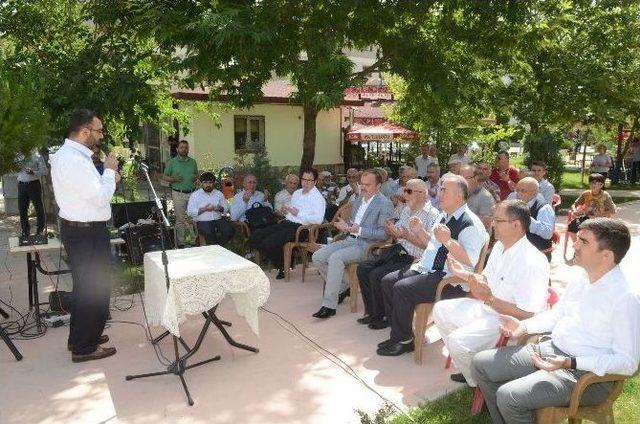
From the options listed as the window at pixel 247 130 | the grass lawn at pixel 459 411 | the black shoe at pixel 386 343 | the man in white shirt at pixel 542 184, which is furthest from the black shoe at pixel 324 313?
the window at pixel 247 130

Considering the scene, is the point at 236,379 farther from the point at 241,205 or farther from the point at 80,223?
the point at 241,205

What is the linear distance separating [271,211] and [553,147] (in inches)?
347

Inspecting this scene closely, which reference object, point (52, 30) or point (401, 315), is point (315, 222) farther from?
point (52, 30)

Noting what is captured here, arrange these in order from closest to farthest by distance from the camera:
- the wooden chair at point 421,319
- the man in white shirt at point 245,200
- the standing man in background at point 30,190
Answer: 1. the wooden chair at point 421,319
2. the man in white shirt at point 245,200
3. the standing man in background at point 30,190

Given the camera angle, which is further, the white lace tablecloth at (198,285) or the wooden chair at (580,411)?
the white lace tablecloth at (198,285)

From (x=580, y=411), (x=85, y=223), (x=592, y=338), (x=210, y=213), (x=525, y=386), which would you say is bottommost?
(x=580, y=411)

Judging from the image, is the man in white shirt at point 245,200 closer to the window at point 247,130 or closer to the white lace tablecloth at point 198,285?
the white lace tablecloth at point 198,285

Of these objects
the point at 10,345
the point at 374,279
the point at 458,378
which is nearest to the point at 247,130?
the point at 374,279

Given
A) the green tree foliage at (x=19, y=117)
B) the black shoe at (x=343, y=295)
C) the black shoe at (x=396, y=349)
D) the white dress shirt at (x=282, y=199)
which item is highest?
the green tree foliage at (x=19, y=117)

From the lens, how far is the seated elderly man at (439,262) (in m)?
4.09

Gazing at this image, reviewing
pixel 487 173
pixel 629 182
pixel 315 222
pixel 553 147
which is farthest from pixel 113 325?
pixel 629 182

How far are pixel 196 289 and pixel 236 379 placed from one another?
28.4 inches

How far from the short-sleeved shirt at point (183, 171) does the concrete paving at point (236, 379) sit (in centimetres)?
370

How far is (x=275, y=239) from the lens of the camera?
6.53 meters
